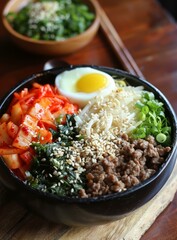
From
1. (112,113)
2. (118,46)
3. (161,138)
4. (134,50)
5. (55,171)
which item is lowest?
(134,50)

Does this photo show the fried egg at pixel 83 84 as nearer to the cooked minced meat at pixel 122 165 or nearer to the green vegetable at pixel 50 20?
the cooked minced meat at pixel 122 165

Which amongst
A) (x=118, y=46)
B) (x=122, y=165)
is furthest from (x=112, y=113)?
(x=118, y=46)

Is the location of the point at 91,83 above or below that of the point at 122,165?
above

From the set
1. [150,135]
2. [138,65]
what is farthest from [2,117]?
[138,65]

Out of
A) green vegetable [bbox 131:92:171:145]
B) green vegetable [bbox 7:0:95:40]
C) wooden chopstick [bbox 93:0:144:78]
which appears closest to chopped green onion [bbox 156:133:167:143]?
green vegetable [bbox 131:92:171:145]

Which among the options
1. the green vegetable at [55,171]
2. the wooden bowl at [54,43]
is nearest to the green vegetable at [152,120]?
the green vegetable at [55,171]

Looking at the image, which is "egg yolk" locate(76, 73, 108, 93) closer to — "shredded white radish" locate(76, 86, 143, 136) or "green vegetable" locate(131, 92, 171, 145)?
"shredded white radish" locate(76, 86, 143, 136)

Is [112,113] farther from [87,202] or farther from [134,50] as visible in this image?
[134,50]
